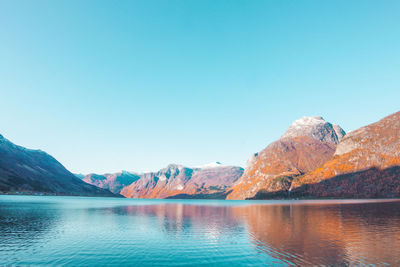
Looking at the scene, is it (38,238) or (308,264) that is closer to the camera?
(308,264)

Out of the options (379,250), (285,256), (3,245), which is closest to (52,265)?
(3,245)

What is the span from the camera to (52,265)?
31312 mm

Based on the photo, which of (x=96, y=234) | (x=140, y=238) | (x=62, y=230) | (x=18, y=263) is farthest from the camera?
(x=62, y=230)

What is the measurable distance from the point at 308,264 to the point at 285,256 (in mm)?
4264

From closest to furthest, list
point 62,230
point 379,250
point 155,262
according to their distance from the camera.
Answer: point 155,262
point 379,250
point 62,230

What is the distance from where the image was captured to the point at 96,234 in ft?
176

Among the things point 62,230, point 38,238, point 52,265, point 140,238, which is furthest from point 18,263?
point 62,230

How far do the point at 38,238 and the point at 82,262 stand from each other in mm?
21110

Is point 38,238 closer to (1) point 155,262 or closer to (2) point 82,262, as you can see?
(2) point 82,262

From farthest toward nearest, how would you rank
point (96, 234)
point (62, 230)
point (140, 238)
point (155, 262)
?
point (62, 230) → point (96, 234) → point (140, 238) → point (155, 262)

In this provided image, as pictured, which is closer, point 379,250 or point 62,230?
point 379,250

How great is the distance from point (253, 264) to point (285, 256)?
6.40m

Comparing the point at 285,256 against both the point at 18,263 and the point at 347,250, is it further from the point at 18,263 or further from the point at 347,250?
the point at 18,263

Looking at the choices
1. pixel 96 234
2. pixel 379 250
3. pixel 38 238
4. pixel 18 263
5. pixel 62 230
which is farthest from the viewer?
pixel 62 230
